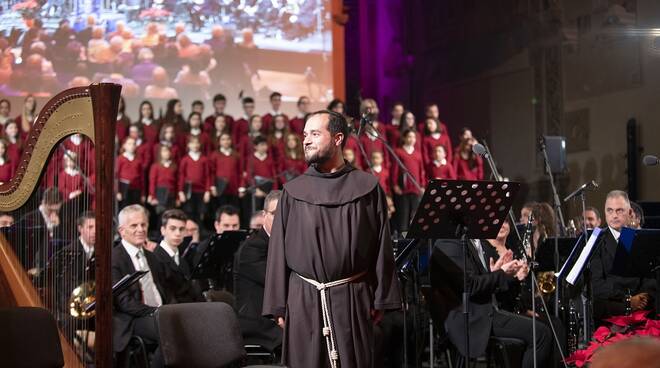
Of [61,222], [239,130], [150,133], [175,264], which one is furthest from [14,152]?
[61,222]

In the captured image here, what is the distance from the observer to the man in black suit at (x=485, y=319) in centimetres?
625

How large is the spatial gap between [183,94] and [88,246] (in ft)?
32.1

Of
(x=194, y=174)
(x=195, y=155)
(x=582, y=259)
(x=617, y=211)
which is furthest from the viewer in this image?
(x=195, y=155)

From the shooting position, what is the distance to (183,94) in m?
15.8

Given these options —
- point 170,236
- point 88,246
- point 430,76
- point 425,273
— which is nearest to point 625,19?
point 430,76

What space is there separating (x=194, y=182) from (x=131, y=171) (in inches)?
33.8

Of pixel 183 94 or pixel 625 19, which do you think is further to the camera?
pixel 183 94

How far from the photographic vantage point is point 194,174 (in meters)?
13.1

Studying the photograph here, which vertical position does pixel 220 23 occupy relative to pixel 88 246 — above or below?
above

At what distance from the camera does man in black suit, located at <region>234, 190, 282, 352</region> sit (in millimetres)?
6312

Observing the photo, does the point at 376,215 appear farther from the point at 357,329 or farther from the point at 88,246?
the point at 88,246

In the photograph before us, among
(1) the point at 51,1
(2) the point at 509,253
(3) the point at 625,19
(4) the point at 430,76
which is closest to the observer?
(2) the point at 509,253

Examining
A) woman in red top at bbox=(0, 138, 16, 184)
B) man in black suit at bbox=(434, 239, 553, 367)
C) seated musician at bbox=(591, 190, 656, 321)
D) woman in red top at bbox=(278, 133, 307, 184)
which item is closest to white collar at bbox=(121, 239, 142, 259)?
man in black suit at bbox=(434, 239, 553, 367)

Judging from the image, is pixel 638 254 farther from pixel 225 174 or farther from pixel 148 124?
pixel 148 124
